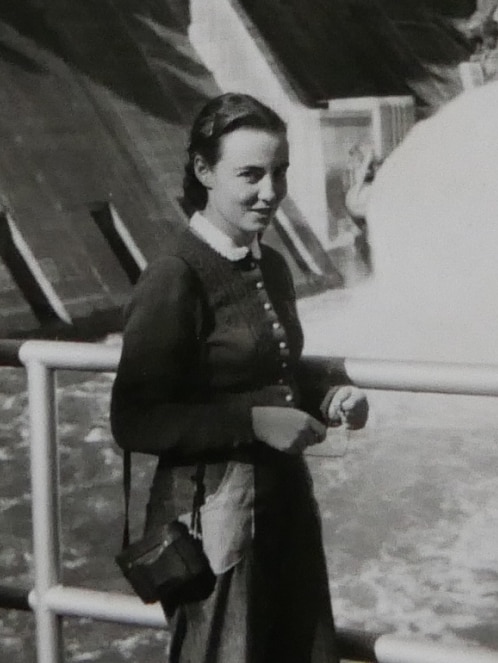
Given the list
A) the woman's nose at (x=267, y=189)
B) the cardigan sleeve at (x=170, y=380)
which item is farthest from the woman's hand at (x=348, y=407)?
the woman's nose at (x=267, y=189)

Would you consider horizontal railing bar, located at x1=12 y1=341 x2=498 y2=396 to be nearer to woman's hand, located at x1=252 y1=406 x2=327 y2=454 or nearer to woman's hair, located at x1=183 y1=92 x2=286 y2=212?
woman's hand, located at x1=252 y1=406 x2=327 y2=454

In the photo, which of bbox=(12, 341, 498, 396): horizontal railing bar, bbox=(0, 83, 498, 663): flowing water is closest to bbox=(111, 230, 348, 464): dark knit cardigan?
bbox=(12, 341, 498, 396): horizontal railing bar

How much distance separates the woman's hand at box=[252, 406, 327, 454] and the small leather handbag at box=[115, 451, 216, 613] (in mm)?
77

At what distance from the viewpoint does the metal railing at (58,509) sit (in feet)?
3.89

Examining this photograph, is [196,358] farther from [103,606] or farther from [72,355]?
[103,606]

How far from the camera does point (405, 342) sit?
56.3 inches

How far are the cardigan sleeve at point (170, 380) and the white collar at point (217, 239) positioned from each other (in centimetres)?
5

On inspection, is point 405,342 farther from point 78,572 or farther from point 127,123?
point 78,572

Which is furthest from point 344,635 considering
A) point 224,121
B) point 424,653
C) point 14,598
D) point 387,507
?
point 224,121

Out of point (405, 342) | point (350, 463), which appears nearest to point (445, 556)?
point (350, 463)

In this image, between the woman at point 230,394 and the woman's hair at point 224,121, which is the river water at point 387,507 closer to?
the woman at point 230,394

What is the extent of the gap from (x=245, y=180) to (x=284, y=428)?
0.26 metres

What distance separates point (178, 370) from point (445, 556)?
578mm

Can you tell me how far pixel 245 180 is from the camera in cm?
114
